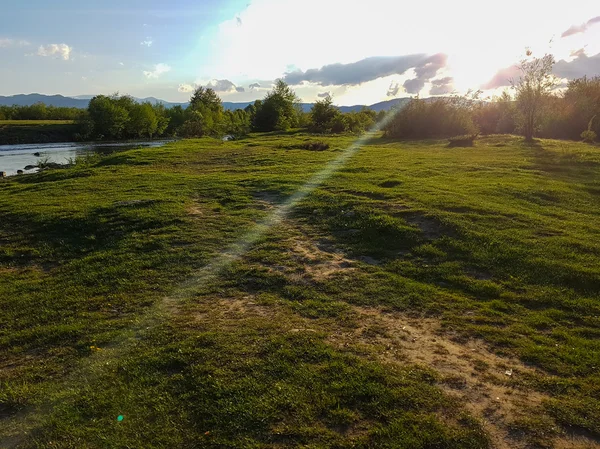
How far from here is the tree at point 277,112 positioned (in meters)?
77.1

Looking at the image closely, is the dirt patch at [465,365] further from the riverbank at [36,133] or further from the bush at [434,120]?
the riverbank at [36,133]

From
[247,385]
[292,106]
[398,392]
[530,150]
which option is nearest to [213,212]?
[247,385]

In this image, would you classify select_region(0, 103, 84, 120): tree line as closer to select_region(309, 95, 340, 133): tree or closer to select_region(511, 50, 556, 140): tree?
select_region(309, 95, 340, 133): tree

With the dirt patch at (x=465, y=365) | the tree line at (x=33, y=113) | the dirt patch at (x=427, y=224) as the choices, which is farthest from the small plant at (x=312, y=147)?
the tree line at (x=33, y=113)

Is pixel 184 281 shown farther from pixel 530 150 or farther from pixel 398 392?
pixel 530 150

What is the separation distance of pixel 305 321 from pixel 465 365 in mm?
2567

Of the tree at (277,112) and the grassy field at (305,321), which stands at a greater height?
the tree at (277,112)

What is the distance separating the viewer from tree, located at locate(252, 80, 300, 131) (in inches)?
3034

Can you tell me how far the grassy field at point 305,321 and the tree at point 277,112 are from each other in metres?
65.0

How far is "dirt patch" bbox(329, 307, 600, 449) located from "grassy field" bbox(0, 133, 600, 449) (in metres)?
0.03

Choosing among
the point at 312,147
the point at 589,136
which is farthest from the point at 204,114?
the point at 589,136

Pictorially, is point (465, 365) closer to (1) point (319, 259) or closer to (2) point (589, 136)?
(1) point (319, 259)

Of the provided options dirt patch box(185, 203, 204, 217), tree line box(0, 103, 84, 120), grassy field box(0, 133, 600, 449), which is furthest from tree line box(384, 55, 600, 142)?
tree line box(0, 103, 84, 120)

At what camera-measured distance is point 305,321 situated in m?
6.71
